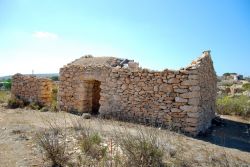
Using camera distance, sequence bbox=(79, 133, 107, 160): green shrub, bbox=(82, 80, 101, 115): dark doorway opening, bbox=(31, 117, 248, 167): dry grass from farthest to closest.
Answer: bbox=(82, 80, 101, 115): dark doorway opening, bbox=(79, 133, 107, 160): green shrub, bbox=(31, 117, 248, 167): dry grass

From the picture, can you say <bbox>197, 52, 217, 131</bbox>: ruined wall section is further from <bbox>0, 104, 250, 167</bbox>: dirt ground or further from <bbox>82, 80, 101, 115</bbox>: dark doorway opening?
<bbox>82, 80, 101, 115</bbox>: dark doorway opening

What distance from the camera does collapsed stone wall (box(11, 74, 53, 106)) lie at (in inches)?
530

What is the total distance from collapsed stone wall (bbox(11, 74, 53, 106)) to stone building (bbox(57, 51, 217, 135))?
162cm

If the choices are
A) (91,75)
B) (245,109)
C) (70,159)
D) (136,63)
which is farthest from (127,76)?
(245,109)

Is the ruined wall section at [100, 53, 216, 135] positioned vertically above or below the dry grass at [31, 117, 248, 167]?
above

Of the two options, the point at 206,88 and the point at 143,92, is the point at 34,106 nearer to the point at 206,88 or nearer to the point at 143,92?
the point at 143,92

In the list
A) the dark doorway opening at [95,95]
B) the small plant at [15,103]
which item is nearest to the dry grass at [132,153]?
the dark doorway opening at [95,95]

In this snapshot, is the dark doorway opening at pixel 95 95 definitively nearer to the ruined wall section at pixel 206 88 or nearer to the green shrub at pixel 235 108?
the ruined wall section at pixel 206 88

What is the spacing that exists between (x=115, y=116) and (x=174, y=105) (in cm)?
253

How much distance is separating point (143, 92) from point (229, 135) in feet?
10.7

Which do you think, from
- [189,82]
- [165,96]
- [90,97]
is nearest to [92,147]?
[165,96]

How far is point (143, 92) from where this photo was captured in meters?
9.74

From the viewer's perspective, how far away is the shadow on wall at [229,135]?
7907 mm

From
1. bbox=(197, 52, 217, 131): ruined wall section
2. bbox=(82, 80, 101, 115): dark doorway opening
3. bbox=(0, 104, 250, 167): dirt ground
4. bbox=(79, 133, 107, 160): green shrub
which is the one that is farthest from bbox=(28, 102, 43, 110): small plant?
bbox=(197, 52, 217, 131): ruined wall section
